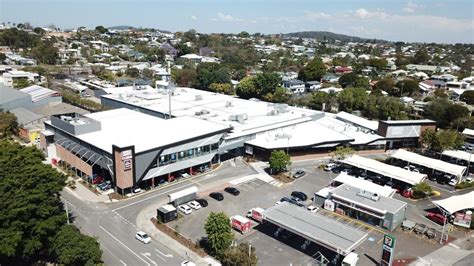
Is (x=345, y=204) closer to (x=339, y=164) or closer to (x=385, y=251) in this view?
(x=385, y=251)

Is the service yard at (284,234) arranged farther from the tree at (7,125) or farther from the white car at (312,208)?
the tree at (7,125)

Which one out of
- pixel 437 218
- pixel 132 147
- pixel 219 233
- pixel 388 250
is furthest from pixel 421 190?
pixel 132 147

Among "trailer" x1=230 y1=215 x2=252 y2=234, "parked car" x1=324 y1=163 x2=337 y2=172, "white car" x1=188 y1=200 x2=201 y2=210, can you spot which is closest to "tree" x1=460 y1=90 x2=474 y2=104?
"parked car" x1=324 y1=163 x2=337 y2=172

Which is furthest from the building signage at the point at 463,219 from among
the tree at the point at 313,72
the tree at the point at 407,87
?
the tree at the point at 313,72

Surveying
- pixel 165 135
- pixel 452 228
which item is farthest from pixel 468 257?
pixel 165 135

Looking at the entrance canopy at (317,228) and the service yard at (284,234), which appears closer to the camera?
the entrance canopy at (317,228)

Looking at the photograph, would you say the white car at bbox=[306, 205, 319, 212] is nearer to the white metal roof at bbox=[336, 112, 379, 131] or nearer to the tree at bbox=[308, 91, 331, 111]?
the white metal roof at bbox=[336, 112, 379, 131]

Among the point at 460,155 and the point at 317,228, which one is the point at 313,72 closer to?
the point at 460,155
